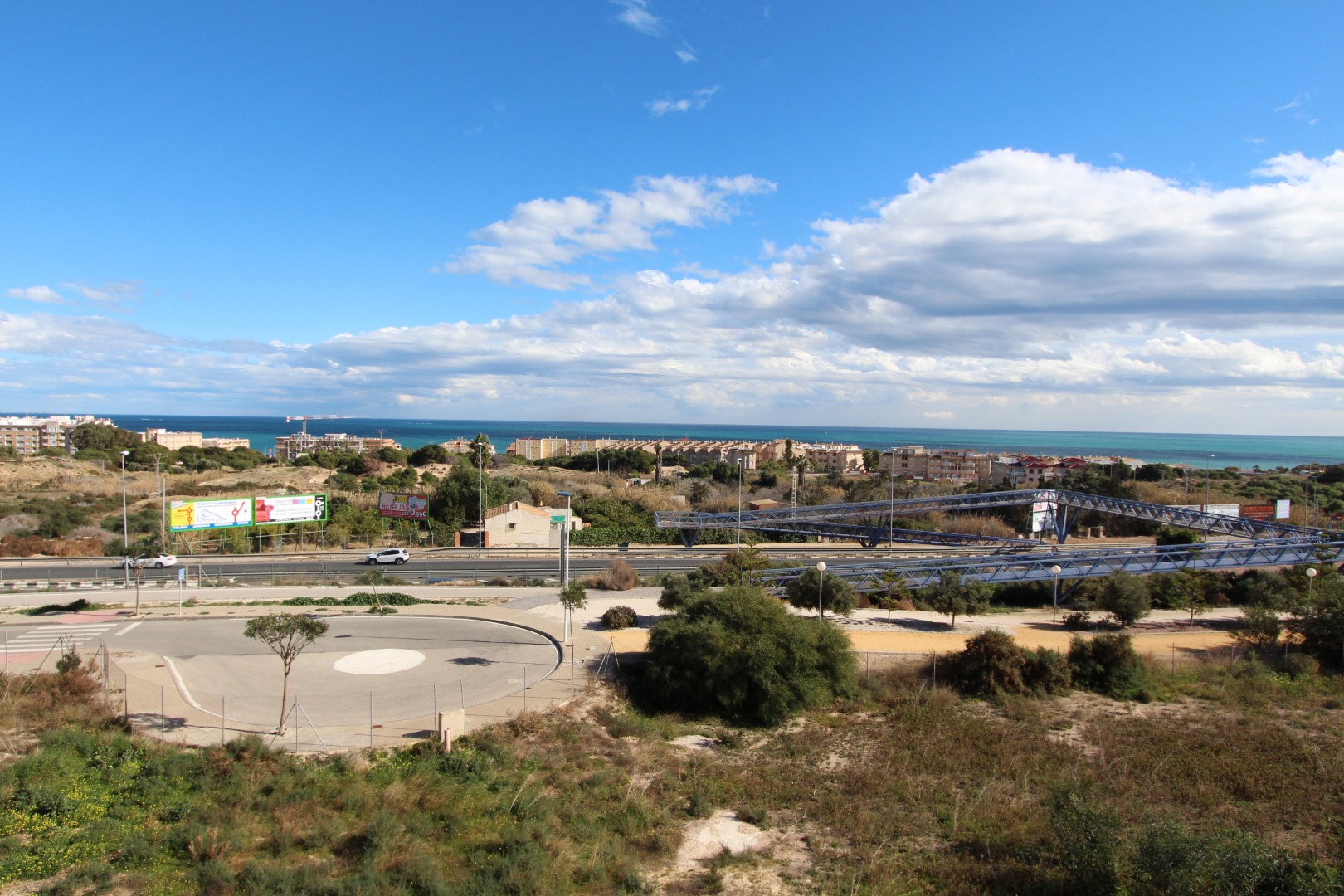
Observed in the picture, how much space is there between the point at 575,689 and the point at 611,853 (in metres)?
8.42

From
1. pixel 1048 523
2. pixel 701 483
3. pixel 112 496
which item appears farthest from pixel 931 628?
pixel 112 496

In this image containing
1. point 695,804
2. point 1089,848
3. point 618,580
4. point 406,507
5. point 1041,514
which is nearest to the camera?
point 1089,848

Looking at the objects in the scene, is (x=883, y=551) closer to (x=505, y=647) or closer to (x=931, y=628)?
(x=931, y=628)

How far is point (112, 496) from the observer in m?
66.0

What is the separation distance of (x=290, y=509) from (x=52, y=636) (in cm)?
2280

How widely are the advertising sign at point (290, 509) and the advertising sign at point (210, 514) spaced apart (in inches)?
34.7

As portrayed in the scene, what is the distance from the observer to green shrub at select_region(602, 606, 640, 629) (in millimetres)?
28797

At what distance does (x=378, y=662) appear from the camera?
23984 mm

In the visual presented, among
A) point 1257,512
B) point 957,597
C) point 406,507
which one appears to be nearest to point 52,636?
point 406,507

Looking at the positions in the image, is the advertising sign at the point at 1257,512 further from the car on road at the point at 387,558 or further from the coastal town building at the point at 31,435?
the coastal town building at the point at 31,435

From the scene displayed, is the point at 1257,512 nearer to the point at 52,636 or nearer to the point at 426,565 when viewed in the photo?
the point at 426,565

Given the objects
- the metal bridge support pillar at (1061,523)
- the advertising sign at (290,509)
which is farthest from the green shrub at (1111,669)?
the advertising sign at (290,509)

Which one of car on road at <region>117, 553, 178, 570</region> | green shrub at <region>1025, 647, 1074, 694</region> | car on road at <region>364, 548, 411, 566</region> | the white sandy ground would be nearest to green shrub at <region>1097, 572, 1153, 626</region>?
the white sandy ground

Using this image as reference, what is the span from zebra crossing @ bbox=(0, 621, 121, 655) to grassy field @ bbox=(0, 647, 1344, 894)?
6.21 meters
